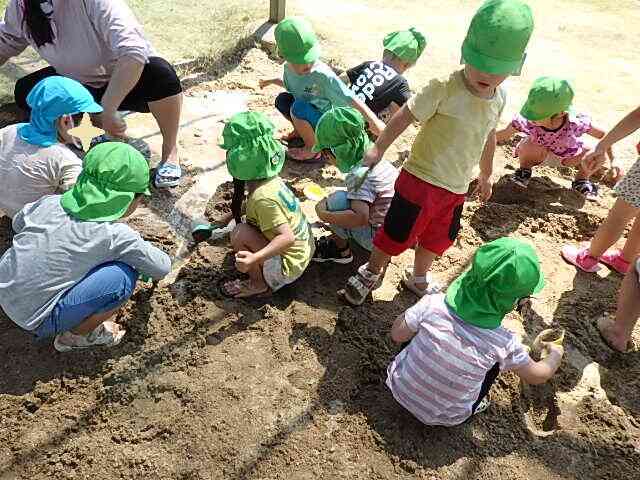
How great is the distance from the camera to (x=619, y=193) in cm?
279

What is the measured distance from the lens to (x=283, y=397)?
7.47 ft

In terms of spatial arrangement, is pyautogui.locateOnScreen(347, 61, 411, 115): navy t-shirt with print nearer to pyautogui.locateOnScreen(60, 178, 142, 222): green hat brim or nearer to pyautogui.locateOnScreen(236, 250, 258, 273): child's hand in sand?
pyautogui.locateOnScreen(236, 250, 258, 273): child's hand in sand

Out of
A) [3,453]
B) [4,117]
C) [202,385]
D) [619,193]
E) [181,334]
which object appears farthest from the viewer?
[4,117]

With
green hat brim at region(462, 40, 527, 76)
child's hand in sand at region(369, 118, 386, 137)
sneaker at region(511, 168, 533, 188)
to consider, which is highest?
green hat brim at region(462, 40, 527, 76)

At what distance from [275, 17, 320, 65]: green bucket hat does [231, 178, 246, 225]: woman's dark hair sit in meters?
1.11

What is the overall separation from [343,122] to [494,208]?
1.32m

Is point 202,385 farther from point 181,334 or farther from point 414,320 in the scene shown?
point 414,320

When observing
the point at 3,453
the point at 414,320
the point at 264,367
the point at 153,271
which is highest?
the point at 414,320

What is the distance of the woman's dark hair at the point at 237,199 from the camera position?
2.70 metres

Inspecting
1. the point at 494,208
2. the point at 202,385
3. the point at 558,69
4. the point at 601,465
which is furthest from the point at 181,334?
the point at 558,69

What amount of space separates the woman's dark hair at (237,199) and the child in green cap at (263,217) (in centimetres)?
1

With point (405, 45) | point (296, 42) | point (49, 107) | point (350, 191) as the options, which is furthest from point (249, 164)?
point (405, 45)

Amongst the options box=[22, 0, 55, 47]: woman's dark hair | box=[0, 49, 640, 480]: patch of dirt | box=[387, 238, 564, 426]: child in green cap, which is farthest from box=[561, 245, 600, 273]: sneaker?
box=[22, 0, 55, 47]: woman's dark hair

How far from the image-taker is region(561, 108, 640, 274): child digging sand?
271 cm
